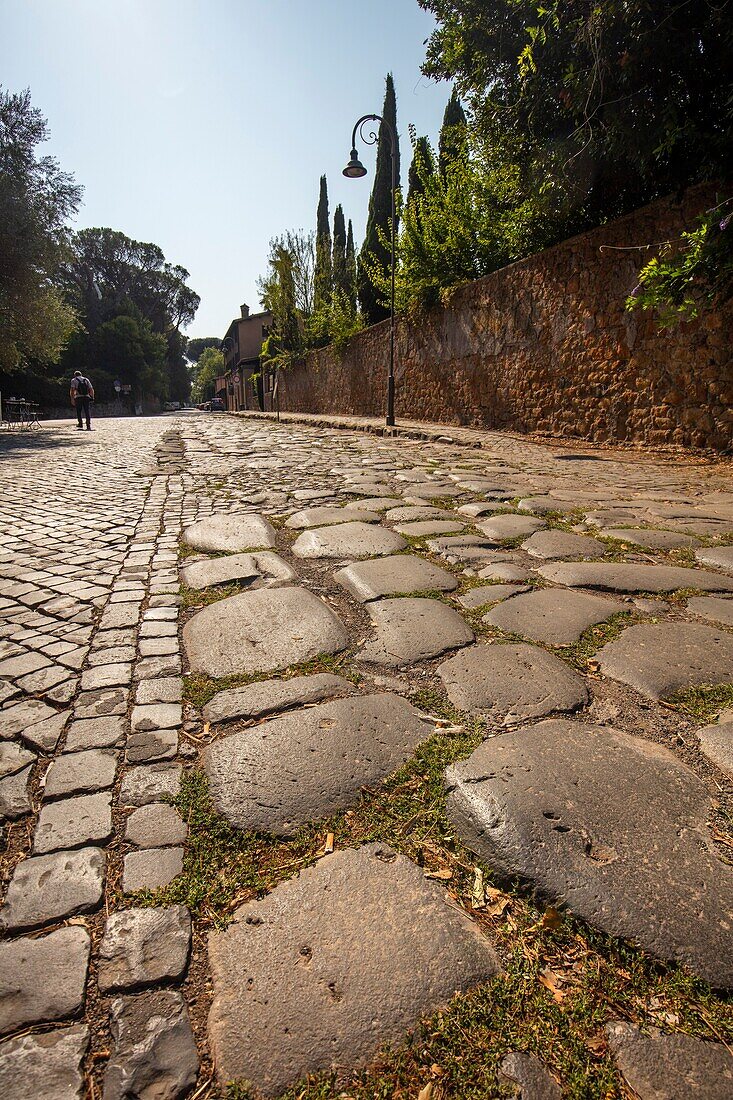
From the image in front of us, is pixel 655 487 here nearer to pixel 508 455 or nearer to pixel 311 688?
pixel 508 455

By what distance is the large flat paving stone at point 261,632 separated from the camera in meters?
1.92

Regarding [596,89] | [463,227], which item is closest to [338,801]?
[596,89]

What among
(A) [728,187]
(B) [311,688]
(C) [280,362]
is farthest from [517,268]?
(C) [280,362]

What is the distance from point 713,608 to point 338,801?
1768 millimetres

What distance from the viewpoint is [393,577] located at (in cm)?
261

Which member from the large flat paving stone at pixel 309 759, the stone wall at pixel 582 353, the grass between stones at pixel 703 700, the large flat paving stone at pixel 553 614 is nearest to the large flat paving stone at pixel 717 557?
the large flat paving stone at pixel 553 614

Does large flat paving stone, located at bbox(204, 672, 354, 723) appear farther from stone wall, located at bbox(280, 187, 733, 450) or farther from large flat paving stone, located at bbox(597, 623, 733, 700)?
stone wall, located at bbox(280, 187, 733, 450)

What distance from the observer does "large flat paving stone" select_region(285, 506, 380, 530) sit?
3713 millimetres

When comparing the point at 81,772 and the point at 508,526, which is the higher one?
the point at 508,526

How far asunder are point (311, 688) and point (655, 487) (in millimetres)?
4415

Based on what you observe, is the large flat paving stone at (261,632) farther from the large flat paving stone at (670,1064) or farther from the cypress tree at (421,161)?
the cypress tree at (421,161)

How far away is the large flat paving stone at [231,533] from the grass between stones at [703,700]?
2284mm

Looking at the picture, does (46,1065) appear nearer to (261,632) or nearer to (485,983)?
(485,983)

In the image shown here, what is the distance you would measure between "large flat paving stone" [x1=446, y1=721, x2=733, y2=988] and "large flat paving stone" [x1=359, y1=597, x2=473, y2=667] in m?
0.53
